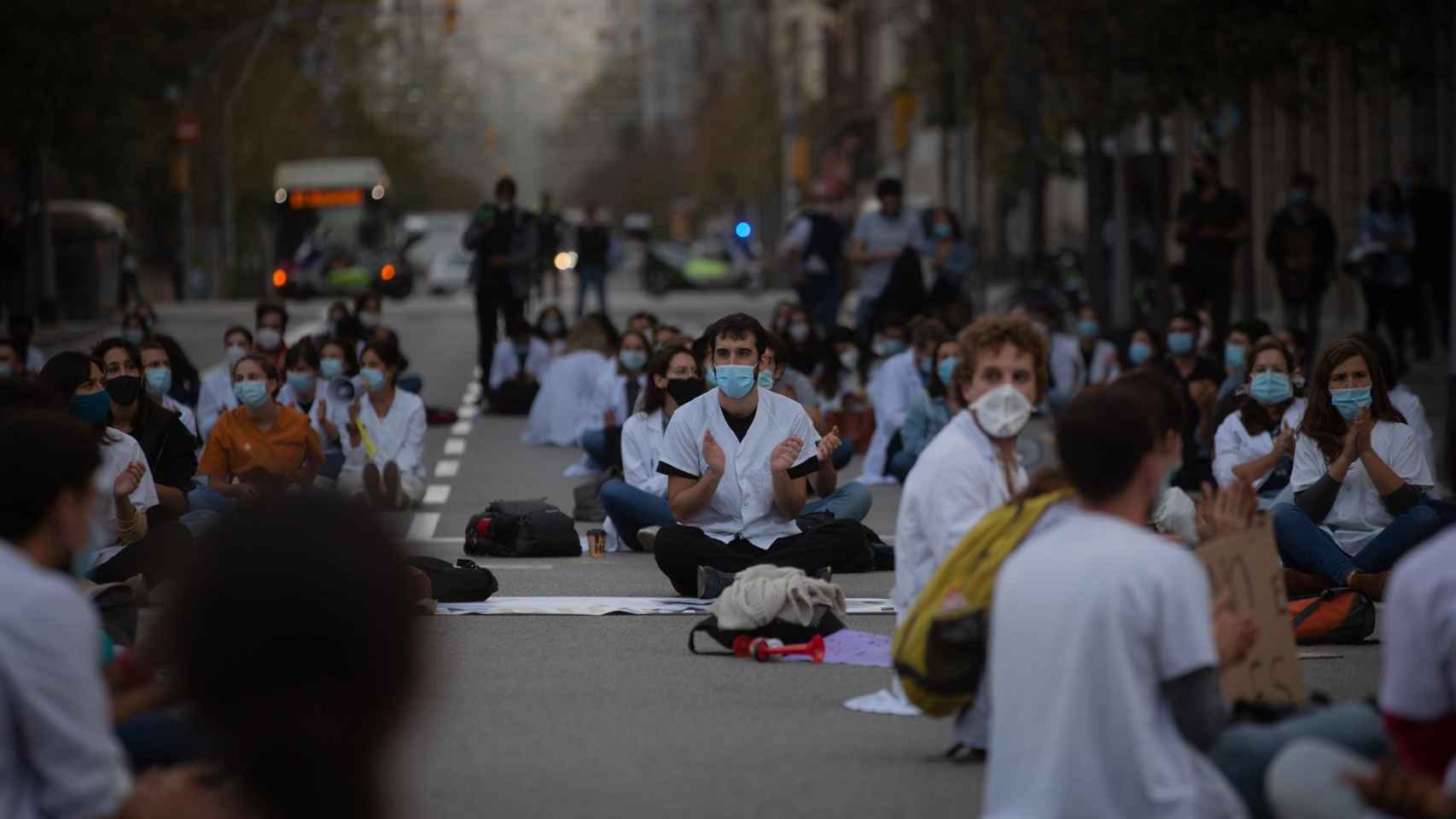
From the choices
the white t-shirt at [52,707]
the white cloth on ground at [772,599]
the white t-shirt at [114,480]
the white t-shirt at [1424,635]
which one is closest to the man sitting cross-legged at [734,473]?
the white cloth on ground at [772,599]

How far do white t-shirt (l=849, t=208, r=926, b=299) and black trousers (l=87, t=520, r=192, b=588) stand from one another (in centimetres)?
1477

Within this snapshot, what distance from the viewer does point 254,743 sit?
3510 mm

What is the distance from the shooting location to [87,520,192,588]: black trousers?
37.1 feet

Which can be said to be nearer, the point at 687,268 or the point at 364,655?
the point at 364,655

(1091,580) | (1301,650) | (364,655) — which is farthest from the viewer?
(1301,650)

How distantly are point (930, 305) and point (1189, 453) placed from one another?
9102 mm

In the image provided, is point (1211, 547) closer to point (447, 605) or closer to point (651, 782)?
point (651, 782)

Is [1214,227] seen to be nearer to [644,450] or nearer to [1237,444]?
[1237,444]

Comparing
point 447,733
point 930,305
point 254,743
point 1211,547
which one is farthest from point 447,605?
point 930,305

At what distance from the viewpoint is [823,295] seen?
90.3ft

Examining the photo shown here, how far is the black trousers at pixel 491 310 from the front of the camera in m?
26.1

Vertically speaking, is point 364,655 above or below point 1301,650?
above

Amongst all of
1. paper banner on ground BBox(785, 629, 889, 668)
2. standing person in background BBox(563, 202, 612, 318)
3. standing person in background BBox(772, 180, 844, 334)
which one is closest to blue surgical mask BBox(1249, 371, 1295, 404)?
paper banner on ground BBox(785, 629, 889, 668)

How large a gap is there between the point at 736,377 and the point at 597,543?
2836 mm
